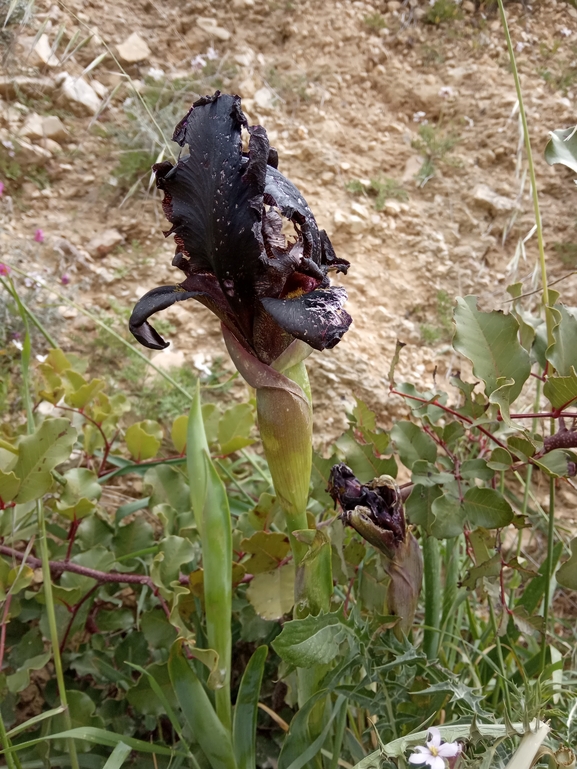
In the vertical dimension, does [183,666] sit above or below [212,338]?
above

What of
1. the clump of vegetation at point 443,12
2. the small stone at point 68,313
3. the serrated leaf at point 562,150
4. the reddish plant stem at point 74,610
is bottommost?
the small stone at point 68,313

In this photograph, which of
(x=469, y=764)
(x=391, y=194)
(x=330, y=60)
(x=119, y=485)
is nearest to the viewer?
(x=469, y=764)

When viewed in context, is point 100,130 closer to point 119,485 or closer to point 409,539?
point 119,485

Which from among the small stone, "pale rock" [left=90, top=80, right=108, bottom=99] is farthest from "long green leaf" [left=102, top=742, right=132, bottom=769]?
"pale rock" [left=90, top=80, right=108, bottom=99]

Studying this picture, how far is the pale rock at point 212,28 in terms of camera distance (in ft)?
8.96

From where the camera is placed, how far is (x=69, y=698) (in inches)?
32.3

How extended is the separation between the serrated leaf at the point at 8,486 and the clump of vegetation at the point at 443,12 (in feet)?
10.0

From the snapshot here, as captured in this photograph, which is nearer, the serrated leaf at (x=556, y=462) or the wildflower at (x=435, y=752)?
the wildflower at (x=435, y=752)

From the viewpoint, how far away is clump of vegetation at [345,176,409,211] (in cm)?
219

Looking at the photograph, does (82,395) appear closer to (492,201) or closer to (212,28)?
(492,201)

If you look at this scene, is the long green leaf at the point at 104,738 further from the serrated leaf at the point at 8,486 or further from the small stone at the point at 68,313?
the small stone at the point at 68,313

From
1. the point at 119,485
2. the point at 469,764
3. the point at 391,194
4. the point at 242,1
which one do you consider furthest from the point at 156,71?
the point at 469,764

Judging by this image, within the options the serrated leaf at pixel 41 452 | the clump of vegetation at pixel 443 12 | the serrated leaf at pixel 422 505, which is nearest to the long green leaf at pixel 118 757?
the serrated leaf at pixel 41 452

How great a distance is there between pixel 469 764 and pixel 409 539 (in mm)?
253
